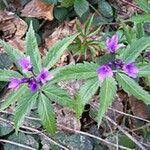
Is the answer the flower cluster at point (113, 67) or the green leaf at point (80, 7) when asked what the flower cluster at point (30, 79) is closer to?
the flower cluster at point (113, 67)

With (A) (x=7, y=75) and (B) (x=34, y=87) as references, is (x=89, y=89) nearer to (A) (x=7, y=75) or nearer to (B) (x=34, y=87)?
(B) (x=34, y=87)

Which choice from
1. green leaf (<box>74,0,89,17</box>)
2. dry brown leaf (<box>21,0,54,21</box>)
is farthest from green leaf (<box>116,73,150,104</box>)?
dry brown leaf (<box>21,0,54,21</box>)

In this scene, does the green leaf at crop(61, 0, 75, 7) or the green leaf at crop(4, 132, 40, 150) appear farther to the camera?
the green leaf at crop(61, 0, 75, 7)

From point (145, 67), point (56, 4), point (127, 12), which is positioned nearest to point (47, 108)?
point (145, 67)

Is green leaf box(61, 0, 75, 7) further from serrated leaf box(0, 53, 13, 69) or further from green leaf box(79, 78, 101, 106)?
green leaf box(79, 78, 101, 106)

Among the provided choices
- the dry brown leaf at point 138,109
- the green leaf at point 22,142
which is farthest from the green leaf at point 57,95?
the dry brown leaf at point 138,109

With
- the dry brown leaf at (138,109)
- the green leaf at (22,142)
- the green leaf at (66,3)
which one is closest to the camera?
the green leaf at (22,142)
